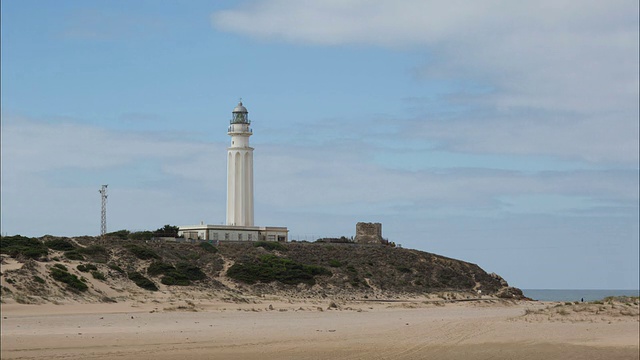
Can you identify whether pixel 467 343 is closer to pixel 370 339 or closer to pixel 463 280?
pixel 370 339

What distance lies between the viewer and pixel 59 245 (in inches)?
1811

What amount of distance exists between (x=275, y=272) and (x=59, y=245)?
11443 mm

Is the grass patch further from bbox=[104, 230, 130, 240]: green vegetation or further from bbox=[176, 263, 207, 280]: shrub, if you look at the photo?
bbox=[104, 230, 130, 240]: green vegetation

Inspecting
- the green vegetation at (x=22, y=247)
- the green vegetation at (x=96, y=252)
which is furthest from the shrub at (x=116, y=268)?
the green vegetation at (x=22, y=247)

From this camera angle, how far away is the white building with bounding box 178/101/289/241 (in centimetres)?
6041

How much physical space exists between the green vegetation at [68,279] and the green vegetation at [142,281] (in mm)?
3705

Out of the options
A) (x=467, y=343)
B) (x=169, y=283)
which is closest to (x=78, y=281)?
(x=169, y=283)

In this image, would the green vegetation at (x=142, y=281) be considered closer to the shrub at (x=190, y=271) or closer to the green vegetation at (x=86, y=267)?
the green vegetation at (x=86, y=267)

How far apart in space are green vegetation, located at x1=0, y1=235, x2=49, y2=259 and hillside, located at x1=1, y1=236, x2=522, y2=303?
46 mm

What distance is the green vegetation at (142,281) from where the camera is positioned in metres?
42.0

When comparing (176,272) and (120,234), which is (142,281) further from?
(120,234)

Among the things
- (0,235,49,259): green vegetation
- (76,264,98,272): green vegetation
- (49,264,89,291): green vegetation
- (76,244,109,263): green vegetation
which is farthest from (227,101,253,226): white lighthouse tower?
(49,264,89,291): green vegetation

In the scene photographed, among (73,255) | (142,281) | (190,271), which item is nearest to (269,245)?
(190,271)

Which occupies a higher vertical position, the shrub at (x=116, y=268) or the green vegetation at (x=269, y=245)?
the green vegetation at (x=269, y=245)
